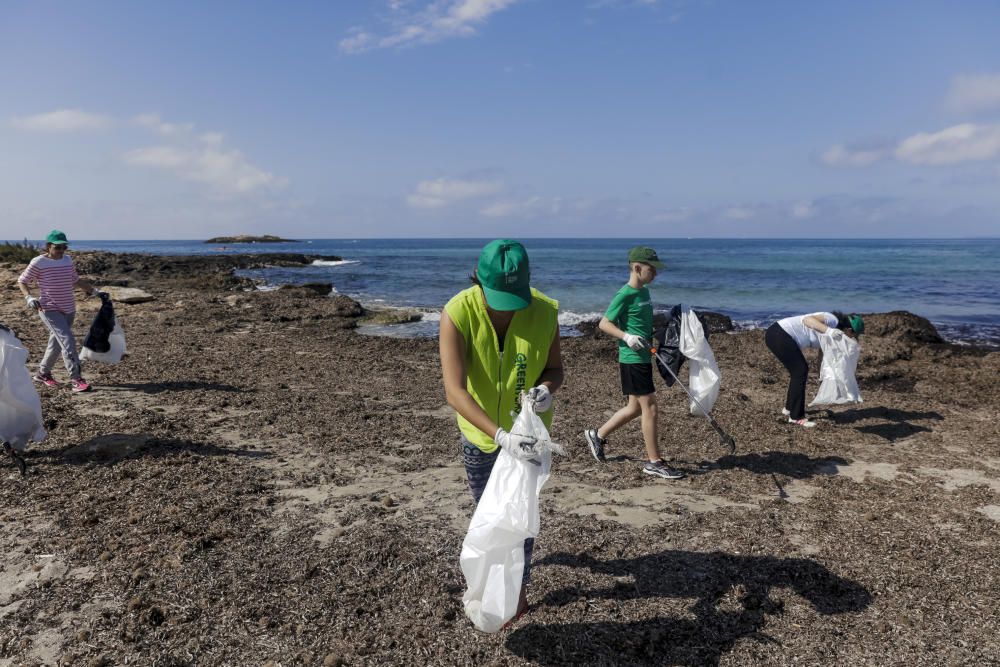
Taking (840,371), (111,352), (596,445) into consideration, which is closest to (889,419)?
(840,371)

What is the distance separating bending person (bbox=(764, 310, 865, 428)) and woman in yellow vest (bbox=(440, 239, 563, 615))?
4.99 meters

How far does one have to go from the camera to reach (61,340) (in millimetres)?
7148

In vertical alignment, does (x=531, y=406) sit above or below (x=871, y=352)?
above

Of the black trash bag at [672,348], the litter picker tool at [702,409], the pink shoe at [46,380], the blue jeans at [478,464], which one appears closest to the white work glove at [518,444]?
the blue jeans at [478,464]

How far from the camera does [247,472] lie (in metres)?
5.01

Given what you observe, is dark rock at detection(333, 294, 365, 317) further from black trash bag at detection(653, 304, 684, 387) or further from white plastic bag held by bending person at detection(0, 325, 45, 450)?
black trash bag at detection(653, 304, 684, 387)

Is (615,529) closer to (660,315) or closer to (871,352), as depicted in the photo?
(871,352)

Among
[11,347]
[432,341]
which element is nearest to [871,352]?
[432,341]

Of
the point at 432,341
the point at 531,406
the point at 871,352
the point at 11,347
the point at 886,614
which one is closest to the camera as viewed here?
the point at 531,406

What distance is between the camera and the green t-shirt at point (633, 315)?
502cm

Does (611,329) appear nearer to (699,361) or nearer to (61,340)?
(699,361)

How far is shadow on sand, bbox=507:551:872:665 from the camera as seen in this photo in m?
2.91

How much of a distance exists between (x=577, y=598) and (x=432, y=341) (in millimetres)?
9589

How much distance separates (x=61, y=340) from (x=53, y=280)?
0.74 metres
